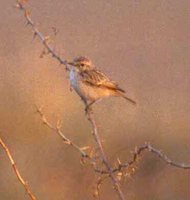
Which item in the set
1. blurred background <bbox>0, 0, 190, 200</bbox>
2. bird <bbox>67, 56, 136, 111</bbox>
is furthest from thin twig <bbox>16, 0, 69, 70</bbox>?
blurred background <bbox>0, 0, 190, 200</bbox>

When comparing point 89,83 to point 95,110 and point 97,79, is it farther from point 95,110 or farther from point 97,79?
point 95,110

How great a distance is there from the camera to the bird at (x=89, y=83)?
7.03m

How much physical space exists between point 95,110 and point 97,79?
609 cm

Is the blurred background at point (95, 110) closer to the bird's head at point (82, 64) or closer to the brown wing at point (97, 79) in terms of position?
the brown wing at point (97, 79)

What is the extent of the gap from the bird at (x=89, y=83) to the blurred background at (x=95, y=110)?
282 centimetres

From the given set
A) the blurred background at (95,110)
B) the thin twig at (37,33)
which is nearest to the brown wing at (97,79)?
the thin twig at (37,33)

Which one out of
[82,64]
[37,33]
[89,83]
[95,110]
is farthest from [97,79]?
[95,110]

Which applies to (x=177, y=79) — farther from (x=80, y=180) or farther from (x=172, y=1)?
(x=172, y=1)

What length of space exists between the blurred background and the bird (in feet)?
9.24

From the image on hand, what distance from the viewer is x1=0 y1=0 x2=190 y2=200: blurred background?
38.0ft

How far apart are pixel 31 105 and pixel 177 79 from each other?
351cm

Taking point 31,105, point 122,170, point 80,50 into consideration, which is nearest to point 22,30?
point 80,50

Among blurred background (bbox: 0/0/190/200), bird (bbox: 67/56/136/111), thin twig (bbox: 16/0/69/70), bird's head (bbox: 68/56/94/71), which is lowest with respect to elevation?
thin twig (bbox: 16/0/69/70)

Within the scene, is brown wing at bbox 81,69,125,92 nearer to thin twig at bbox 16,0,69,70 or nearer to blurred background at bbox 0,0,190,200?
thin twig at bbox 16,0,69,70
